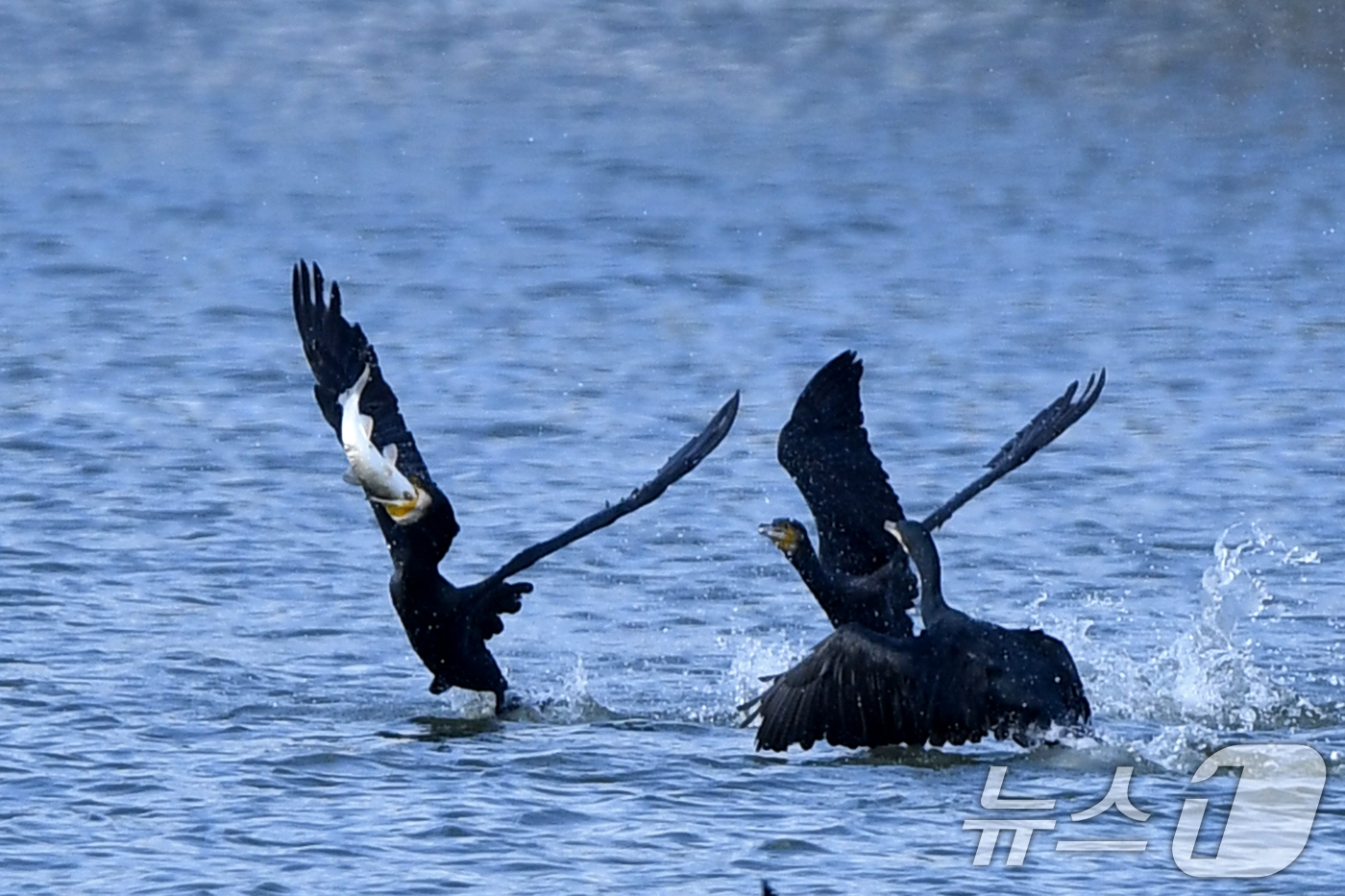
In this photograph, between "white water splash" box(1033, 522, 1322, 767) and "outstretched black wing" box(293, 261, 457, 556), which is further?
"outstretched black wing" box(293, 261, 457, 556)

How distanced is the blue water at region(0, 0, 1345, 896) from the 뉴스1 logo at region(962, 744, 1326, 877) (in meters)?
0.07

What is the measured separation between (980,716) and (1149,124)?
16.0 metres

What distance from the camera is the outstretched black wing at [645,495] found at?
9.79 m

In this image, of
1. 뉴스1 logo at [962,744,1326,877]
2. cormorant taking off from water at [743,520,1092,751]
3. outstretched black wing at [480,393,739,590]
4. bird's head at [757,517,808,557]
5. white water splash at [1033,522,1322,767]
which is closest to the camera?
뉴스1 logo at [962,744,1326,877]

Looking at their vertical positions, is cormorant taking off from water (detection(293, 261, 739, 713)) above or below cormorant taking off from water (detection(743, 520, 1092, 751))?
above

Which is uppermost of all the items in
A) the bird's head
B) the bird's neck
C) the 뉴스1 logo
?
the bird's head

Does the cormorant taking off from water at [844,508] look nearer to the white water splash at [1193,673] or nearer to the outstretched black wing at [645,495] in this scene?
the outstretched black wing at [645,495]

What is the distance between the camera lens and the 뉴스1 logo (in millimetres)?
A: 8539

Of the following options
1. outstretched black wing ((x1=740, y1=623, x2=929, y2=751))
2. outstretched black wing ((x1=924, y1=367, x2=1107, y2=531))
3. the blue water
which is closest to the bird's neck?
outstretched black wing ((x1=924, y1=367, x2=1107, y2=531))

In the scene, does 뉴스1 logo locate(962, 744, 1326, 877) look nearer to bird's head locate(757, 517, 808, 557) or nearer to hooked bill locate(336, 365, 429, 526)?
bird's head locate(757, 517, 808, 557)

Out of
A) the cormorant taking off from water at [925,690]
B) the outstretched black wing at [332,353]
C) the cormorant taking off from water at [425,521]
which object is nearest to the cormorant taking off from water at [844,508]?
the cormorant taking off from water at [425,521]

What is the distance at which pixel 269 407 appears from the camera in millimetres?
15281

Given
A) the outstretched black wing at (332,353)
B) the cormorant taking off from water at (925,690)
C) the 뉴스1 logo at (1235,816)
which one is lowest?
the 뉴스1 logo at (1235,816)

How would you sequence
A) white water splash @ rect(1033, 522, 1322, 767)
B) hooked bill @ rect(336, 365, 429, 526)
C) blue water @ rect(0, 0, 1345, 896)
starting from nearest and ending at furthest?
hooked bill @ rect(336, 365, 429, 526), blue water @ rect(0, 0, 1345, 896), white water splash @ rect(1033, 522, 1322, 767)
